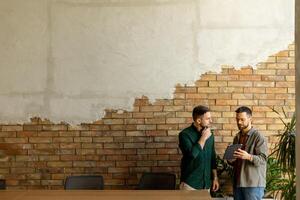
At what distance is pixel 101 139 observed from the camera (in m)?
6.78

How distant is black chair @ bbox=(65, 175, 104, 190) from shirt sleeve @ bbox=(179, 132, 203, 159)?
1084 millimetres

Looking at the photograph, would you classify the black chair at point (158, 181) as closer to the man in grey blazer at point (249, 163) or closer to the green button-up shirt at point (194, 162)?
the green button-up shirt at point (194, 162)

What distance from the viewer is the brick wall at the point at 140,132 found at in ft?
21.9

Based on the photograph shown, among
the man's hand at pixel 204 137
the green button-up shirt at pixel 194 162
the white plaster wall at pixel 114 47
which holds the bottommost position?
the green button-up shirt at pixel 194 162

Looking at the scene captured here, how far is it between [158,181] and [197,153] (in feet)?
2.01

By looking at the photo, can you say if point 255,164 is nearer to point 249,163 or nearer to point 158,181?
point 249,163

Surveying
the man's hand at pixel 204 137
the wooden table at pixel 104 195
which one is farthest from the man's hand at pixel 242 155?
the wooden table at pixel 104 195

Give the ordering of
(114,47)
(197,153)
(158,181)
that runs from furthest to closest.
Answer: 1. (114,47)
2. (158,181)
3. (197,153)

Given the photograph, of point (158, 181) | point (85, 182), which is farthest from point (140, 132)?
point (85, 182)

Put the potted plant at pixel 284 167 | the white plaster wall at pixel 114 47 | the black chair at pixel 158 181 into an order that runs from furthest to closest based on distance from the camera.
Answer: the white plaster wall at pixel 114 47, the black chair at pixel 158 181, the potted plant at pixel 284 167

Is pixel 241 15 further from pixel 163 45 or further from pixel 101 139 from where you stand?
pixel 101 139

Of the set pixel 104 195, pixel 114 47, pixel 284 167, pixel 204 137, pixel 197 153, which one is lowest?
pixel 104 195

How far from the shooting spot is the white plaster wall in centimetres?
666

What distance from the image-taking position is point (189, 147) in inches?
225
